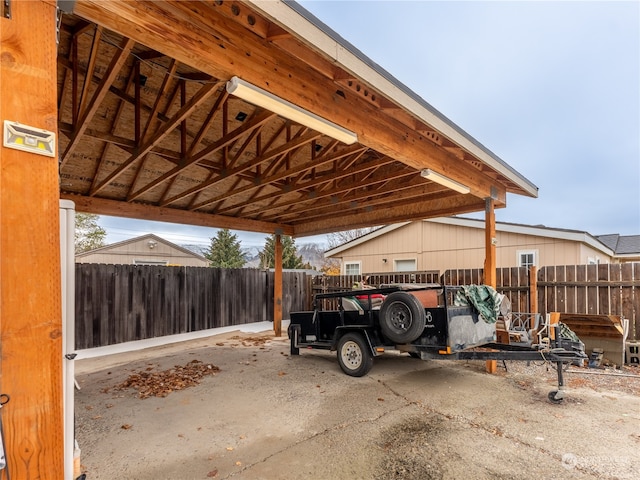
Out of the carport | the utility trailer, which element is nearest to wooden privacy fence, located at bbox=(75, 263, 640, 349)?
the utility trailer

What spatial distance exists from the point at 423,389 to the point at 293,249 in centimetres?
2204

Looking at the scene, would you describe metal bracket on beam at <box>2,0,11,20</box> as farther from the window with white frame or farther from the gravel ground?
the window with white frame

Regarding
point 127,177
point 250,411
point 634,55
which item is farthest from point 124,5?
point 634,55

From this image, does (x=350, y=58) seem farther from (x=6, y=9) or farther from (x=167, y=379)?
(x=167, y=379)

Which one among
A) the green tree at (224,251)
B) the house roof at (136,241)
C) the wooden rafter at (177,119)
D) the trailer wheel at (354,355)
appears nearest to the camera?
the wooden rafter at (177,119)

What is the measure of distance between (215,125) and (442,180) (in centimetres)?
346

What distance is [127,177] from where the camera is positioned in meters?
6.19

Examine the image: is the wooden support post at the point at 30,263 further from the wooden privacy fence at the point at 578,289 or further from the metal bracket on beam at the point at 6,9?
the wooden privacy fence at the point at 578,289

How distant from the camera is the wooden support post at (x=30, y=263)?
54.3 inches

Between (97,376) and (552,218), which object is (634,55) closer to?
(97,376)

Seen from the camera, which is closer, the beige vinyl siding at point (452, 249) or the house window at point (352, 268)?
the beige vinyl siding at point (452, 249)

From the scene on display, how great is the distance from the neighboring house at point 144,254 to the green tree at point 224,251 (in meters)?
1.45

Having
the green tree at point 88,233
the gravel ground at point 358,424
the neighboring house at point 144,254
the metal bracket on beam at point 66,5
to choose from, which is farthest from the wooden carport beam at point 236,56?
the green tree at point 88,233

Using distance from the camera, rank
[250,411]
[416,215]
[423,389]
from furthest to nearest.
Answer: [416,215] → [423,389] → [250,411]
